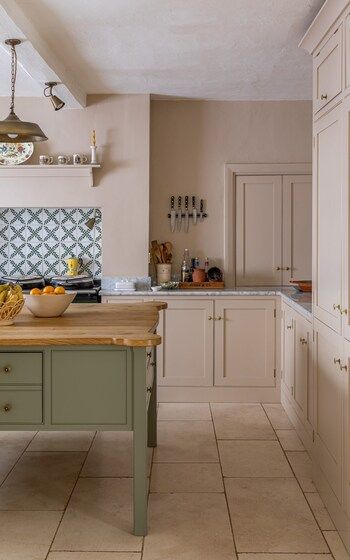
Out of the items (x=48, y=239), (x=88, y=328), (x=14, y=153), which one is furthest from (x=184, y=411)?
(x=14, y=153)

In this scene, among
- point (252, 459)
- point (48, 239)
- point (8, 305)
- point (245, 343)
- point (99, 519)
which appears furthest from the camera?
point (48, 239)

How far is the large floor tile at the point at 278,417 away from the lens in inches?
184

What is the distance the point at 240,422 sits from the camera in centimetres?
479

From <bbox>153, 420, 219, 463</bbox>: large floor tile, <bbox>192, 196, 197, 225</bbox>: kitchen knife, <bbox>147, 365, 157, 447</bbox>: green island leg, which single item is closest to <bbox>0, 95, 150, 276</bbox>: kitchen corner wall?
<bbox>192, 196, 197, 225</bbox>: kitchen knife

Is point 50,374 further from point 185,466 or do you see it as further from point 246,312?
point 246,312

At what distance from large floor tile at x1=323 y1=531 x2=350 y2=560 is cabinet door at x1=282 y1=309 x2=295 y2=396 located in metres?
1.75

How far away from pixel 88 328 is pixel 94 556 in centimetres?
103

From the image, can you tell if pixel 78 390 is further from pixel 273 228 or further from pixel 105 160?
pixel 273 228

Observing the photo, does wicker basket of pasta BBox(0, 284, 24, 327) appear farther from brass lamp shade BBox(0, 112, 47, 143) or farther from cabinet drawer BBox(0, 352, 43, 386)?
brass lamp shade BBox(0, 112, 47, 143)

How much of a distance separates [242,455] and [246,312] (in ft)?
5.20

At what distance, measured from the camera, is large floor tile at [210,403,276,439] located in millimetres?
4469

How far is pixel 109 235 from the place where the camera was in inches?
222

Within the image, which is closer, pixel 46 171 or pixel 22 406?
pixel 22 406

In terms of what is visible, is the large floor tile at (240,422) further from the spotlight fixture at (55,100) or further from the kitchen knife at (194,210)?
the spotlight fixture at (55,100)
